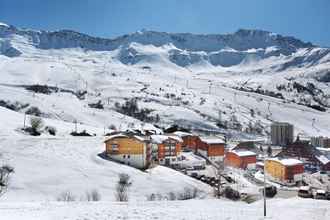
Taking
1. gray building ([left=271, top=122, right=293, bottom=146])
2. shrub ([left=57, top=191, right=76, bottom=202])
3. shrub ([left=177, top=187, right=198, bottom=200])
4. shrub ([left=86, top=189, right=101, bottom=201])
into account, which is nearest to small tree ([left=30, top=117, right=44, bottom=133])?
shrub ([left=57, top=191, right=76, bottom=202])

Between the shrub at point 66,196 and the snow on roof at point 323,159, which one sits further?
the snow on roof at point 323,159

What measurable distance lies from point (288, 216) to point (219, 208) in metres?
4.73

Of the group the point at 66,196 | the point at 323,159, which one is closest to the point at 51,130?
the point at 66,196

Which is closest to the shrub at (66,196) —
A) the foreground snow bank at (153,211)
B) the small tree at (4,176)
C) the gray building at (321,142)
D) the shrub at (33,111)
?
the small tree at (4,176)

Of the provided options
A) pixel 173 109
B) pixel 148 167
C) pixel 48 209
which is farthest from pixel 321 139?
pixel 48 209

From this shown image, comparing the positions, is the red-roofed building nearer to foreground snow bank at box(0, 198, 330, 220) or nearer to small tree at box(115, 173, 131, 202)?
small tree at box(115, 173, 131, 202)

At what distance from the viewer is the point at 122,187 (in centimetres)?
4781

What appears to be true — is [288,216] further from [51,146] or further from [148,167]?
[51,146]

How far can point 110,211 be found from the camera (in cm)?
2531

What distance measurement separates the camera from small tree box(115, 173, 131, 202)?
42.7m

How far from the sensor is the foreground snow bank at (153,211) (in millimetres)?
23547

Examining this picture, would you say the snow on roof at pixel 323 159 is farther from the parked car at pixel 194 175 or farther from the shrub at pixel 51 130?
the shrub at pixel 51 130

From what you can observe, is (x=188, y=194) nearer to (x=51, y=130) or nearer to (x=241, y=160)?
(x=241, y=160)

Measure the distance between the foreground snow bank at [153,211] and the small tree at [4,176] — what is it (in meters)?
16.5
